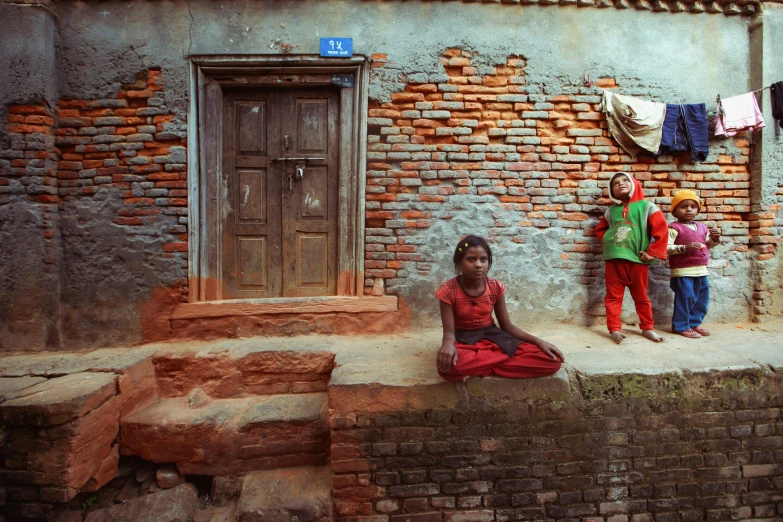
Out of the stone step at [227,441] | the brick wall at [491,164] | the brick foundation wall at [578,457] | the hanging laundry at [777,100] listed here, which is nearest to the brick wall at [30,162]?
the stone step at [227,441]

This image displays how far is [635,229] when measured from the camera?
134 inches

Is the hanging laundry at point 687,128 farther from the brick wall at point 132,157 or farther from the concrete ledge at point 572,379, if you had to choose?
the brick wall at point 132,157

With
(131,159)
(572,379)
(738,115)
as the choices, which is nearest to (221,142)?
(131,159)

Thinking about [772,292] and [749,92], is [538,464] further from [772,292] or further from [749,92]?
[749,92]

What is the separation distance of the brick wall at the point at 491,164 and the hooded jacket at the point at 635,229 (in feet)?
0.89

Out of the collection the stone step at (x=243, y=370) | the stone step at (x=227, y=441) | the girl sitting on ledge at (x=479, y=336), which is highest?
the girl sitting on ledge at (x=479, y=336)

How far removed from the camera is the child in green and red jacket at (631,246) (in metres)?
3.35

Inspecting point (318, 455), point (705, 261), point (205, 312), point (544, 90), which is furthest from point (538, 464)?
point (544, 90)

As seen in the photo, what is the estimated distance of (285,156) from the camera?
3.79 metres

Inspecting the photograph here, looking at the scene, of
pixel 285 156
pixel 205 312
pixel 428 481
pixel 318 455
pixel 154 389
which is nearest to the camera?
pixel 428 481

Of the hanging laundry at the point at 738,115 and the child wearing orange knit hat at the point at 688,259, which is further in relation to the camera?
the hanging laundry at the point at 738,115

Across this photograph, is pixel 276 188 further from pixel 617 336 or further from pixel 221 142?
pixel 617 336

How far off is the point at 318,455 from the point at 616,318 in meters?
2.75

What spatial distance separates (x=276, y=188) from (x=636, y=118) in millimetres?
3539
